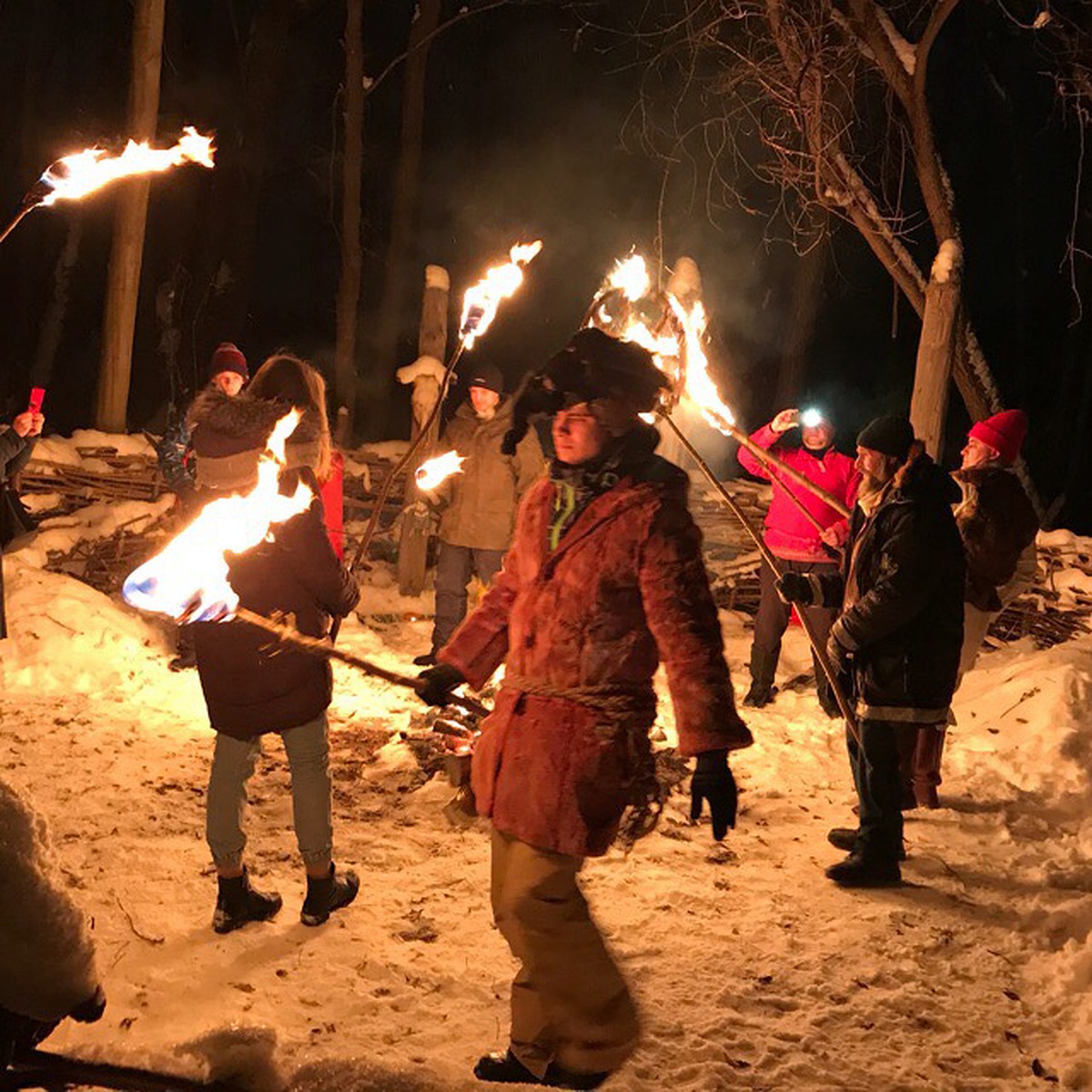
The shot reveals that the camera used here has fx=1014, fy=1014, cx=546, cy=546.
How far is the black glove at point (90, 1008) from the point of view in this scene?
7.20ft

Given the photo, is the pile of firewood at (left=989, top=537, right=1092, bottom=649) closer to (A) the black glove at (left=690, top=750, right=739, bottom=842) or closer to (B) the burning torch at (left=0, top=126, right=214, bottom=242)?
(A) the black glove at (left=690, top=750, right=739, bottom=842)

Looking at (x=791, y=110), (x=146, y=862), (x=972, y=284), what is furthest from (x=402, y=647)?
(x=972, y=284)

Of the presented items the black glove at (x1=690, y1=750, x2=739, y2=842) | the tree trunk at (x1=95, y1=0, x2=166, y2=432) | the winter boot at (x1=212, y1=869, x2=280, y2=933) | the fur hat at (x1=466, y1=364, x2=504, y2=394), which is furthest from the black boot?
the tree trunk at (x1=95, y1=0, x2=166, y2=432)

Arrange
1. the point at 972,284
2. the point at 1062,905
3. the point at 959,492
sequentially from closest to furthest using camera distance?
the point at 1062,905
the point at 959,492
the point at 972,284

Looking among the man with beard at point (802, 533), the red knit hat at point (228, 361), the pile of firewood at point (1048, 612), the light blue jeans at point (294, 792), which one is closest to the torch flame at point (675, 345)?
the man with beard at point (802, 533)

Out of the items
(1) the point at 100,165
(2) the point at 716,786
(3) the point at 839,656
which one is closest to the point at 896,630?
(3) the point at 839,656

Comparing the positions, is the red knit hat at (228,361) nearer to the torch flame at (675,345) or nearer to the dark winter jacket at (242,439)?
the torch flame at (675,345)

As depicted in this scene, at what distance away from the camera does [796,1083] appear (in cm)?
344

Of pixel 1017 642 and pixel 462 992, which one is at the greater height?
pixel 1017 642

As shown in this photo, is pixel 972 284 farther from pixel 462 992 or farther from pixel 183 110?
pixel 462 992

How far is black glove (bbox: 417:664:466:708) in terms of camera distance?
3457 mm

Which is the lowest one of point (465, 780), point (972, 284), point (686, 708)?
point (465, 780)

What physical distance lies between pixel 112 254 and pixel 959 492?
8.43 metres

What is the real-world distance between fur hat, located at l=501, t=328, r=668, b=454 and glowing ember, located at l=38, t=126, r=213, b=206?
3131mm
